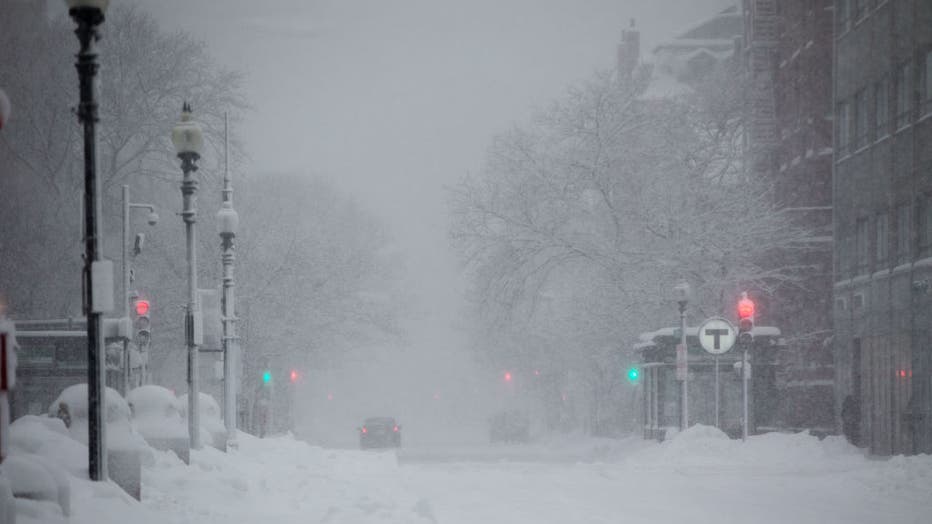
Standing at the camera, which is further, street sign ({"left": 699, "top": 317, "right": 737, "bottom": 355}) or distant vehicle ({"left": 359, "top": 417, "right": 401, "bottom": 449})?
distant vehicle ({"left": 359, "top": 417, "right": 401, "bottom": 449})

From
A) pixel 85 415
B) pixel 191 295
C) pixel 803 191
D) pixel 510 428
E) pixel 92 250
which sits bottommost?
pixel 510 428

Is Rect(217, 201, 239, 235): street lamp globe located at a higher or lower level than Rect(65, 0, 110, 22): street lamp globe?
lower

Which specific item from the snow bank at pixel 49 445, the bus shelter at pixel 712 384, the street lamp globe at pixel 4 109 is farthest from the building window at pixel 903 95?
the street lamp globe at pixel 4 109

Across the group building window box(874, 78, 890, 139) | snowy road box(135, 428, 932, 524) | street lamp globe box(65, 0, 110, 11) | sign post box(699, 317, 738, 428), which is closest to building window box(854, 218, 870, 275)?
building window box(874, 78, 890, 139)

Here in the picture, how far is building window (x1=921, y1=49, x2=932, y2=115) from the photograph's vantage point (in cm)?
3060

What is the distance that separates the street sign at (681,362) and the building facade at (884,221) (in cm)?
554

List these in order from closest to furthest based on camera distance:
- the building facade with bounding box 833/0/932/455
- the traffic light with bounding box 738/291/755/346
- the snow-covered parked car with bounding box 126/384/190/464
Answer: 1. the snow-covered parked car with bounding box 126/384/190/464
2. the traffic light with bounding box 738/291/755/346
3. the building facade with bounding box 833/0/932/455

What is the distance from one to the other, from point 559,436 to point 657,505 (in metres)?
50.3

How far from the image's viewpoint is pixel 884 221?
3412 centimetres

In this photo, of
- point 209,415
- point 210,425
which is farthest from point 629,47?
point 210,425

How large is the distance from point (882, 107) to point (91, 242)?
2693 cm

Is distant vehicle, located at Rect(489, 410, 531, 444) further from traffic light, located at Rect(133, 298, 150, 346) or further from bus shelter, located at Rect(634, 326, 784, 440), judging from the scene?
bus shelter, located at Rect(634, 326, 784, 440)

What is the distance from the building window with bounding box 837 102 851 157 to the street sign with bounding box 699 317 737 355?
923 centimetres

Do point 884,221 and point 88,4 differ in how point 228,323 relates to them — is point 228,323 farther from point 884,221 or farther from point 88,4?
point 884,221
